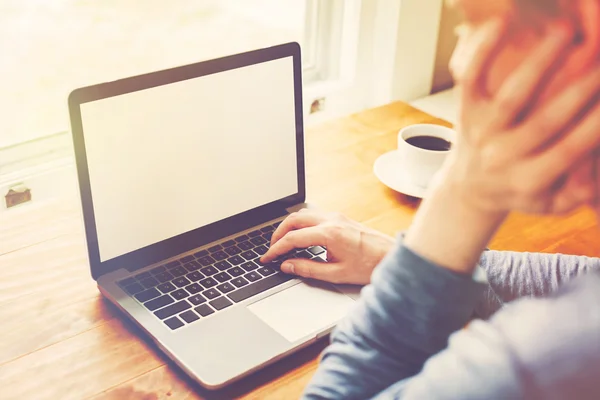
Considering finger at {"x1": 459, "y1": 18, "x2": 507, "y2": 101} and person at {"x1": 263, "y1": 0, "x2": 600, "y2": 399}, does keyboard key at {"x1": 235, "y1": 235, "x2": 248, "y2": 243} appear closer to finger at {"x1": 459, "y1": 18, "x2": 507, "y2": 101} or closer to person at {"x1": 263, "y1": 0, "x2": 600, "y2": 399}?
person at {"x1": 263, "y1": 0, "x2": 600, "y2": 399}

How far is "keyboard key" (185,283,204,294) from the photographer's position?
0.85 metres

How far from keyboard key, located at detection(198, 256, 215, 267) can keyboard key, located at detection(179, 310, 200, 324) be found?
0.10m

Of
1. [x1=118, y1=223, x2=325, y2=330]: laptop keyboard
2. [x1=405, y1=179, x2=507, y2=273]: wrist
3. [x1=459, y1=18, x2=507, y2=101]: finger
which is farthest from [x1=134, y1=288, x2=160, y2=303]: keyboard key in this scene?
[x1=459, y1=18, x2=507, y2=101]: finger

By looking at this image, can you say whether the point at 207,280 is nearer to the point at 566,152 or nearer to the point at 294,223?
the point at 294,223

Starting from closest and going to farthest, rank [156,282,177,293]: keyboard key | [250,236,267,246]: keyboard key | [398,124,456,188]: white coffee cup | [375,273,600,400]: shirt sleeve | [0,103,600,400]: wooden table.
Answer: [375,273,600,400]: shirt sleeve
[0,103,600,400]: wooden table
[156,282,177,293]: keyboard key
[250,236,267,246]: keyboard key
[398,124,456,188]: white coffee cup

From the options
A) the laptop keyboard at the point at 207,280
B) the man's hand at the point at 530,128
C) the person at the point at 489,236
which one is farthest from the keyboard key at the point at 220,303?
the man's hand at the point at 530,128

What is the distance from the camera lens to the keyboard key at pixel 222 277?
87cm

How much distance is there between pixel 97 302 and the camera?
871mm

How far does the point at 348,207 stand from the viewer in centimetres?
111

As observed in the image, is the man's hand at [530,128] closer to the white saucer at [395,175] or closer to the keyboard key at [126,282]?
the keyboard key at [126,282]

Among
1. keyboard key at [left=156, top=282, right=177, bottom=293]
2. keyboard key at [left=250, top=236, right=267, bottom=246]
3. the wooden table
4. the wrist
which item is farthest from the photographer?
keyboard key at [left=250, top=236, right=267, bottom=246]

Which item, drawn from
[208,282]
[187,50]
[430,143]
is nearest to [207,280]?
[208,282]

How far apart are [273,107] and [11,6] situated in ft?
1.66

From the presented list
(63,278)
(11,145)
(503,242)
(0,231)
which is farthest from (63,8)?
(503,242)
